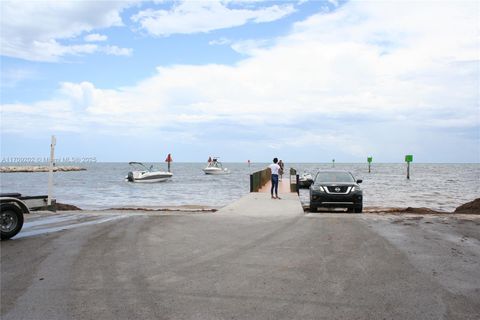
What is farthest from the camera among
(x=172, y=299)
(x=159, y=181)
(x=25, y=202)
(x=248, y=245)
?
(x=159, y=181)

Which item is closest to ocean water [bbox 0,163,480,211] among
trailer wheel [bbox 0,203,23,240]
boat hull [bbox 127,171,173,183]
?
boat hull [bbox 127,171,173,183]

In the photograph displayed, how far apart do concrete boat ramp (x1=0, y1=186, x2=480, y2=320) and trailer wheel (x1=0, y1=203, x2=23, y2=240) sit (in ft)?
0.99

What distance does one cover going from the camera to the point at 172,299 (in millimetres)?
5578

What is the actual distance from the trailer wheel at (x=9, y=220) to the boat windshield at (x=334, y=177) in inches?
427

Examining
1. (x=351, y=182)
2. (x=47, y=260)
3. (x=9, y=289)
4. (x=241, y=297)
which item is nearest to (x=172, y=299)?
(x=241, y=297)

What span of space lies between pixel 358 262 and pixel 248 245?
2429 mm

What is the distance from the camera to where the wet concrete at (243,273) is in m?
5.25

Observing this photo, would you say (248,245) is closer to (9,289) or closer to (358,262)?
(358,262)

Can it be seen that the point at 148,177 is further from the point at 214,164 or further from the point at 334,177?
the point at 334,177

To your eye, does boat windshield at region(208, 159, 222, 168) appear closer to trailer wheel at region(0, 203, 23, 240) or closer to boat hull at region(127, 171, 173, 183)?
boat hull at region(127, 171, 173, 183)

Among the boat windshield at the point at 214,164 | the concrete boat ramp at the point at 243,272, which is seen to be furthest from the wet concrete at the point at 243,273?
the boat windshield at the point at 214,164

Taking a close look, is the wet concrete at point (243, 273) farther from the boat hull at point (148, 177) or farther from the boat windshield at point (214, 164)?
the boat windshield at point (214, 164)

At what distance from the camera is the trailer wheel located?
9805 millimetres

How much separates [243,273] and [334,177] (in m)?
11.4
